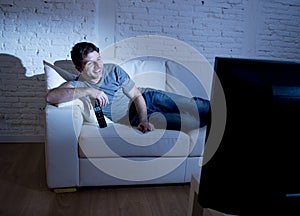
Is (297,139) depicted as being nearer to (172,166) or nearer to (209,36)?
(172,166)

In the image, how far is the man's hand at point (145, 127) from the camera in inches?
81.5

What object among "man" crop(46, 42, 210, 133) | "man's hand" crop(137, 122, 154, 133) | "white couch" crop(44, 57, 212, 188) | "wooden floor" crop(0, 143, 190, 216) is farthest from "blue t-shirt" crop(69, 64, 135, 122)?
"wooden floor" crop(0, 143, 190, 216)

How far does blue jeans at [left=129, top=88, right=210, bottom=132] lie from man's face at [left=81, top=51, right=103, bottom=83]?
1.19ft

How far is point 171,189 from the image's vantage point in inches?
82.7

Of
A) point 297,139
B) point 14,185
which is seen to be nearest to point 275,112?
point 297,139

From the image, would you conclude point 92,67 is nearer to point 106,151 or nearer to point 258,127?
point 106,151

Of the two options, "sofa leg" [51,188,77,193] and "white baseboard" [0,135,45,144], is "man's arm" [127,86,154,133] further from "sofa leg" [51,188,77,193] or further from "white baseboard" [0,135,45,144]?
"white baseboard" [0,135,45,144]

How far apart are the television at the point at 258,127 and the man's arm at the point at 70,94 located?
134 cm

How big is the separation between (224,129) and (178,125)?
4.59 ft

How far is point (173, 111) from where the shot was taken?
2.38m

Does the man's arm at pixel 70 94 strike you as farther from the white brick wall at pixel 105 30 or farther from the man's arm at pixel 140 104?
the white brick wall at pixel 105 30

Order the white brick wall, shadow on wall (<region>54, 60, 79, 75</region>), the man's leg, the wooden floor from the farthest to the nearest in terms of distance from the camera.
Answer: shadow on wall (<region>54, 60, 79, 75</region>) < the white brick wall < the man's leg < the wooden floor

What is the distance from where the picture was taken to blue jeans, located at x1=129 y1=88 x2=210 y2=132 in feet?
7.09

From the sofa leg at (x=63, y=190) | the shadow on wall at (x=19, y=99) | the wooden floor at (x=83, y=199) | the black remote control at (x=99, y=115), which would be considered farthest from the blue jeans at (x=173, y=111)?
the shadow on wall at (x=19, y=99)
